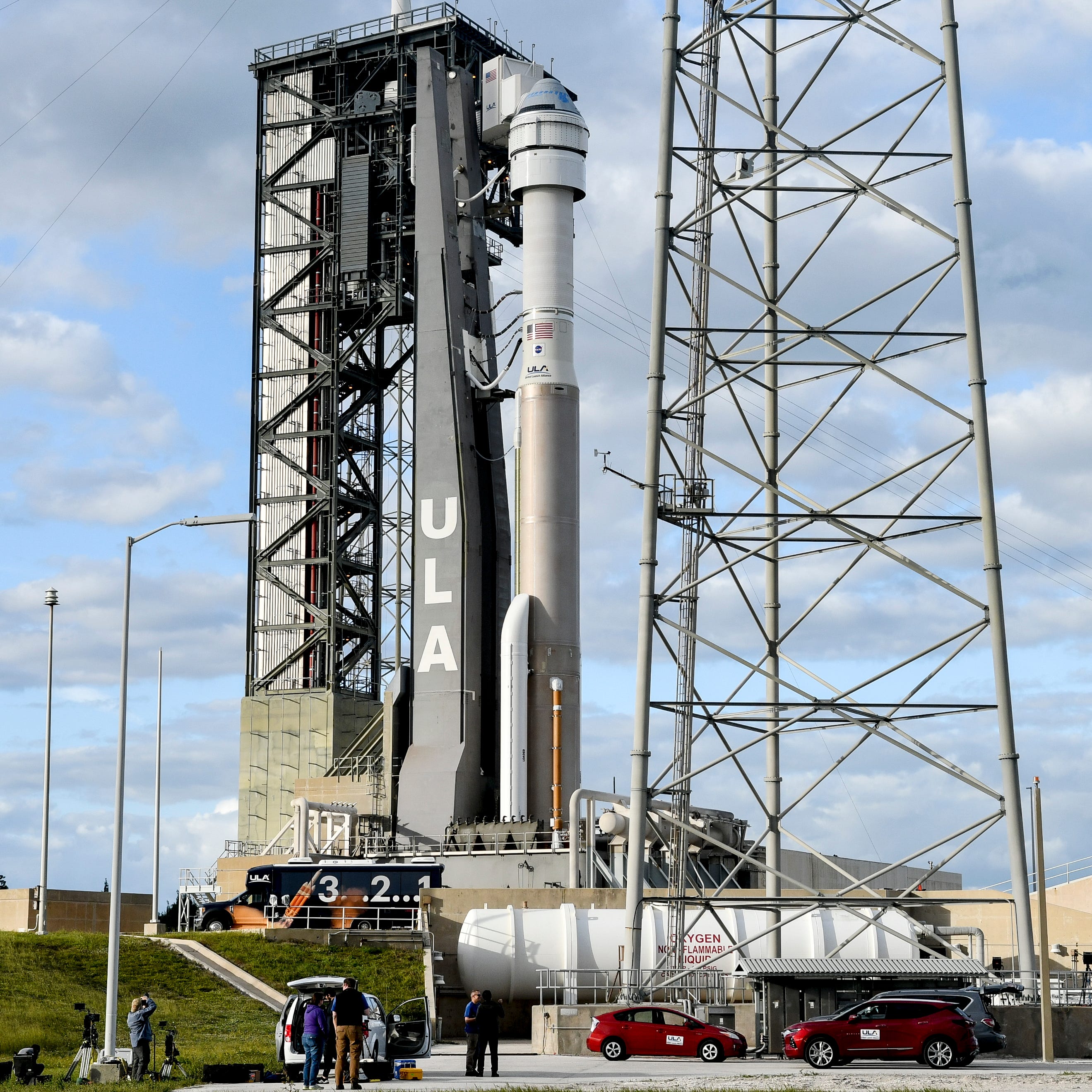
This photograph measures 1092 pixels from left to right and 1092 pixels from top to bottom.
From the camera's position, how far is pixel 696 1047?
3306 cm

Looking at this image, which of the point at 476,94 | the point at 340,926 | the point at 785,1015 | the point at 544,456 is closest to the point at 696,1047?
the point at 785,1015

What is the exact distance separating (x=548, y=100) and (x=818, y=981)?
39814mm

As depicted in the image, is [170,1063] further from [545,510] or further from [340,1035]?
[545,510]

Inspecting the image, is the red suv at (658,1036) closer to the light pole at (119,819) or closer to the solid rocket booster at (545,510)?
the light pole at (119,819)

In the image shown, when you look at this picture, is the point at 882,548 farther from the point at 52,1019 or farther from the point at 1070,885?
the point at 1070,885

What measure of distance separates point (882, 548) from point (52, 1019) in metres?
20.6

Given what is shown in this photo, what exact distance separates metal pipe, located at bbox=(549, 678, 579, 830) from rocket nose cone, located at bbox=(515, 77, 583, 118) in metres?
21.3

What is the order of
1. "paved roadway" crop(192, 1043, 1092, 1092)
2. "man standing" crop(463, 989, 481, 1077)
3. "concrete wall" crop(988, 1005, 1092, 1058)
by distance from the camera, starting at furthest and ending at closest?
"concrete wall" crop(988, 1005, 1092, 1058), "man standing" crop(463, 989, 481, 1077), "paved roadway" crop(192, 1043, 1092, 1092)

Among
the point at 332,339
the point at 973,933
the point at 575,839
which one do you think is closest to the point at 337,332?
the point at 332,339

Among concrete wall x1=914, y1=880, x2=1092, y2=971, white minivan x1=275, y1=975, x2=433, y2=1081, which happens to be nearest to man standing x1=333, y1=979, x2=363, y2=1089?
white minivan x1=275, y1=975, x2=433, y2=1081

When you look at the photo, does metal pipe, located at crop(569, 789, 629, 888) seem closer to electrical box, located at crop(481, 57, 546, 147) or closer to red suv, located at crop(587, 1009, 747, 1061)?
red suv, located at crop(587, 1009, 747, 1061)

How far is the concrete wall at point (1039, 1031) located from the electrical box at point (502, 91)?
45.2 meters

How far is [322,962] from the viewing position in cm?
4603

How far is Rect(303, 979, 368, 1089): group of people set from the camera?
26.0 m
